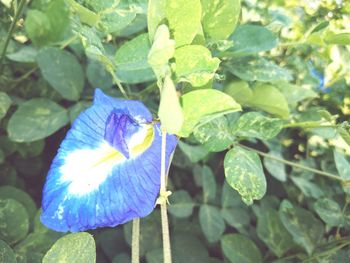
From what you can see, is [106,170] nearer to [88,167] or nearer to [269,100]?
[88,167]

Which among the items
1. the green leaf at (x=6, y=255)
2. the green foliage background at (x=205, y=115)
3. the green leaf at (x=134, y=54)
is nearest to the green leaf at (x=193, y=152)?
the green foliage background at (x=205, y=115)

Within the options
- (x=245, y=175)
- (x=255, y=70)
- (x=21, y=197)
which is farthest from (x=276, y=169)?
(x=21, y=197)

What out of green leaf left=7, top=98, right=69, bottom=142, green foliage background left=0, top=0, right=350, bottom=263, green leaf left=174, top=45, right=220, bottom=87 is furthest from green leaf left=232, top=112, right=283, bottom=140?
green leaf left=7, top=98, right=69, bottom=142

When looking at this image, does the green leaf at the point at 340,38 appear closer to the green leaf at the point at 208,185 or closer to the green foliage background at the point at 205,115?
the green foliage background at the point at 205,115

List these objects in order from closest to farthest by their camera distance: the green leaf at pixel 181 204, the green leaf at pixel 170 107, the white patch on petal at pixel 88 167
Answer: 1. the green leaf at pixel 170 107
2. the white patch on petal at pixel 88 167
3. the green leaf at pixel 181 204

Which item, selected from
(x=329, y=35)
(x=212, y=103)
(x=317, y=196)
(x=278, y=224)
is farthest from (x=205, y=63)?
(x=317, y=196)

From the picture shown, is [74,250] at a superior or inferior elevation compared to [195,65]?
inferior
